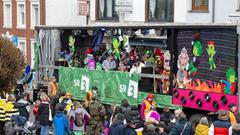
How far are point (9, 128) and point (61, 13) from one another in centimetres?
2153

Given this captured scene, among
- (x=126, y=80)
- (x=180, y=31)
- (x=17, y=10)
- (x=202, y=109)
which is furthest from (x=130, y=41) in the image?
(x=17, y=10)

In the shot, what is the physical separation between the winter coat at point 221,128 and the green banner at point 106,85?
4.33 meters

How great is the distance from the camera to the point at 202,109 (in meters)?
18.6

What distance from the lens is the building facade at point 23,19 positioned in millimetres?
42094

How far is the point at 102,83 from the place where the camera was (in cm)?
2300

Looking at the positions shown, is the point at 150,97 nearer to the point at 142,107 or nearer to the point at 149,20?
the point at 142,107

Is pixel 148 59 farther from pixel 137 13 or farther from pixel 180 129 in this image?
pixel 137 13

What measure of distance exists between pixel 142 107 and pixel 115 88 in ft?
7.05

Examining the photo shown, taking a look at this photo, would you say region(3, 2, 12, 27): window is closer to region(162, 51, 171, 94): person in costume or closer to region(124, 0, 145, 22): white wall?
region(124, 0, 145, 22): white wall

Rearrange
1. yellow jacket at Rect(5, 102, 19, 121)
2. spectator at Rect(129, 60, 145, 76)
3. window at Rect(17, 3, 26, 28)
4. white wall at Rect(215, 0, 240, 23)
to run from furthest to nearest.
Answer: window at Rect(17, 3, 26, 28) → white wall at Rect(215, 0, 240, 23) → spectator at Rect(129, 60, 145, 76) → yellow jacket at Rect(5, 102, 19, 121)

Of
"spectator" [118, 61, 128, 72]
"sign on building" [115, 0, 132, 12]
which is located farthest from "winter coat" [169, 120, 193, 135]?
"sign on building" [115, 0, 132, 12]

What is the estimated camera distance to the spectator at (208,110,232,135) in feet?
49.4

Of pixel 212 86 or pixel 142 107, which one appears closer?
pixel 212 86

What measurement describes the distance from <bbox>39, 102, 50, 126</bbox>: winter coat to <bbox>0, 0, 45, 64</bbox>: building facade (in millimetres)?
20850
